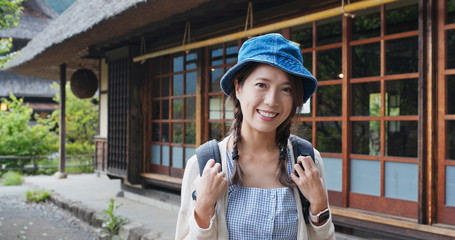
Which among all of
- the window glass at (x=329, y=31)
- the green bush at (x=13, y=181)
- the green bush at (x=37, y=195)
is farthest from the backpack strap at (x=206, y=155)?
the green bush at (x=13, y=181)

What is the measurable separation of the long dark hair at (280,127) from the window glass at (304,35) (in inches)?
123

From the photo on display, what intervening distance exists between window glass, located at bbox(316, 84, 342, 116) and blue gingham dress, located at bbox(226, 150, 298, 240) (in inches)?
118

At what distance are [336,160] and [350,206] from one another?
45cm

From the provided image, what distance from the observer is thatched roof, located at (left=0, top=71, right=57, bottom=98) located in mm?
19719

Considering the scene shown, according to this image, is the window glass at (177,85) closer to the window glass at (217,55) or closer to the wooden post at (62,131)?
the window glass at (217,55)

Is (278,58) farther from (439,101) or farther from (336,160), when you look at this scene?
(336,160)

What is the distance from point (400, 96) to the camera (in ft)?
12.5

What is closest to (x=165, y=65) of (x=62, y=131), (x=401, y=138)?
(x=401, y=138)

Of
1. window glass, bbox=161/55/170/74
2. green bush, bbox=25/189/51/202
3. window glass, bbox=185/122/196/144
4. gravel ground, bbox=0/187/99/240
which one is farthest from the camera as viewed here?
green bush, bbox=25/189/51/202

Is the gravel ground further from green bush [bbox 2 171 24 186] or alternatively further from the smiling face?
the smiling face

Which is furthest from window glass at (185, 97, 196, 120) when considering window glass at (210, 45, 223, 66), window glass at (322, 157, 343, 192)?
window glass at (322, 157, 343, 192)

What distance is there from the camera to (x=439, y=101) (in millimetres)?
3361

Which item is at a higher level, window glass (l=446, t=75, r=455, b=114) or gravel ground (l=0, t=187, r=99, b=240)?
window glass (l=446, t=75, r=455, b=114)

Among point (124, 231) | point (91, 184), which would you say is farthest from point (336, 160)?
point (91, 184)
